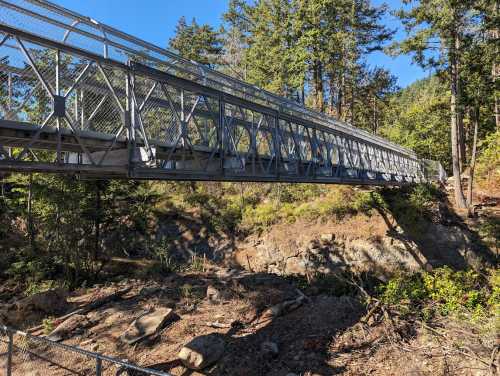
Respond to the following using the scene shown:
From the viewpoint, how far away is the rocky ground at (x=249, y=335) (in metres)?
7.08

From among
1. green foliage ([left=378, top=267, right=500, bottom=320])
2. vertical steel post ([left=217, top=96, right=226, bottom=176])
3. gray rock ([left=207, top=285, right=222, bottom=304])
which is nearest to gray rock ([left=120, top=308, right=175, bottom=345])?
gray rock ([left=207, top=285, right=222, bottom=304])

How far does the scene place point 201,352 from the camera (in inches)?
285

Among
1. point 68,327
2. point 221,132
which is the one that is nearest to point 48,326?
point 68,327

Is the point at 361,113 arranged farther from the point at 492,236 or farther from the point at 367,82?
the point at 492,236

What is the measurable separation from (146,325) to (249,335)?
2627 mm

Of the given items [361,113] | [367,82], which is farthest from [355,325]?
[361,113]

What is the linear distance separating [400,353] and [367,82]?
29729 mm

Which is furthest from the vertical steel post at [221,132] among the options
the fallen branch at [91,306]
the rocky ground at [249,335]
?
the fallen branch at [91,306]

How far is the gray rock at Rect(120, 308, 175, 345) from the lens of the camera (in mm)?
8297

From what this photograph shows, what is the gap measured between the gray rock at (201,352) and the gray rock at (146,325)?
59.1 inches

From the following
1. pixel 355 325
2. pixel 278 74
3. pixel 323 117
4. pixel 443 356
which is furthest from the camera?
pixel 278 74

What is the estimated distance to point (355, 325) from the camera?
8.66 meters

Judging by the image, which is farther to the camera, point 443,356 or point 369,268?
point 369,268

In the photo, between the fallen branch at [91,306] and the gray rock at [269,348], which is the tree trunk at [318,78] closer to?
the fallen branch at [91,306]
